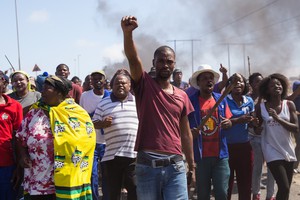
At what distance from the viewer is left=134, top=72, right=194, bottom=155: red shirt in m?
3.76

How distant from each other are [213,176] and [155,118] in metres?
1.73

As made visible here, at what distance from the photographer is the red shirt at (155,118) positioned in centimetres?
376

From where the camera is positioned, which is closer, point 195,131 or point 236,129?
point 195,131

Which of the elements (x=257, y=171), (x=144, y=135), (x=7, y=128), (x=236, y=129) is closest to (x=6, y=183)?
(x=7, y=128)

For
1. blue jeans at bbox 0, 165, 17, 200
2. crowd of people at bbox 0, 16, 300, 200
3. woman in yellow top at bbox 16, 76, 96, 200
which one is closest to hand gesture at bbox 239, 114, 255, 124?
crowd of people at bbox 0, 16, 300, 200

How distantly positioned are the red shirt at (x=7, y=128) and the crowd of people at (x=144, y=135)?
0.4 inches

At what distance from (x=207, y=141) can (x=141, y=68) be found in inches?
72.6

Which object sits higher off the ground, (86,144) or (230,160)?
(86,144)

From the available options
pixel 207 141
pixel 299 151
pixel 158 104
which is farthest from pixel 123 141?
pixel 299 151

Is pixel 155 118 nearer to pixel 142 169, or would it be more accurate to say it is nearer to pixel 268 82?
pixel 142 169

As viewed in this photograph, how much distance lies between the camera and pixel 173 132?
3.86 m

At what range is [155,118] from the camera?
377 centimetres

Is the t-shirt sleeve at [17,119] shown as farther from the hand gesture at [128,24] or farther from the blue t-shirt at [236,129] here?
the blue t-shirt at [236,129]

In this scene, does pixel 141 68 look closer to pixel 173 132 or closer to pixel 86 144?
pixel 173 132
